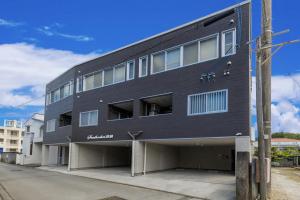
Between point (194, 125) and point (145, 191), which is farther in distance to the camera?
point (194, 125)

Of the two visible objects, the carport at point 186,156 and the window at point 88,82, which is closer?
the carport at point 186,156

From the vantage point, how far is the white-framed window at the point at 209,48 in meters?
18.3

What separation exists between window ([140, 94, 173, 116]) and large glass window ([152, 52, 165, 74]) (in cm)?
183

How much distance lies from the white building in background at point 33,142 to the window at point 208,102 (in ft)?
86.3

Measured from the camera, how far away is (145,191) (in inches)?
651

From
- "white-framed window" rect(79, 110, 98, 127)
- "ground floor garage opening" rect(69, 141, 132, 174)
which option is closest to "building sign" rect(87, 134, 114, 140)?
"ground floor garage opening" rect(69, 141, 132, 174)

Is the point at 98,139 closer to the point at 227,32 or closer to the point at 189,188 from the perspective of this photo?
the point at 189,188

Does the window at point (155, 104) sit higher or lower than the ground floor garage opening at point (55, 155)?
higher

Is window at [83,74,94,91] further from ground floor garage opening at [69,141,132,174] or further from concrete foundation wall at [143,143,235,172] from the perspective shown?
concrete foundation wall at [143,143,235,172]

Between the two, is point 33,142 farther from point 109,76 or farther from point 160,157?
point 160,157

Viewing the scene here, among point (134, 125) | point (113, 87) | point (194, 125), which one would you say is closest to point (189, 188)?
point (194, 125)

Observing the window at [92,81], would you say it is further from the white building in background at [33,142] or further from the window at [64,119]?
the white building in background at [33,142]

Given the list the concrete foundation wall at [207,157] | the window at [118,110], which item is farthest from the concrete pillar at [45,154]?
the concrete foundation wall at [207,157]

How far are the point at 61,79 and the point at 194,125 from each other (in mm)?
19098
